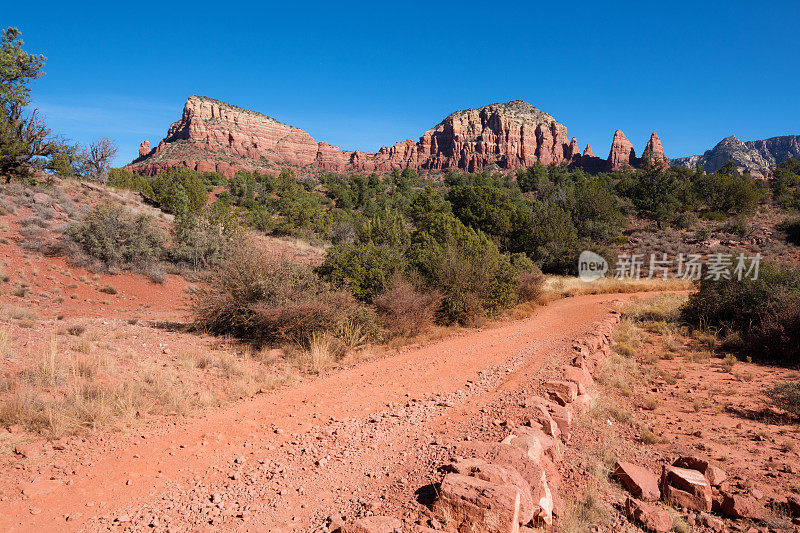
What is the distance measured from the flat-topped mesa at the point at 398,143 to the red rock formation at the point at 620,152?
48.8ft

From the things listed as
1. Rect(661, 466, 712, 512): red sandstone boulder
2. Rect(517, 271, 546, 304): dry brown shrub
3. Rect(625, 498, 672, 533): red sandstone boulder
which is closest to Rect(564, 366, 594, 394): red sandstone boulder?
Rect(661, 466, 712, 512): red sandstone boulder

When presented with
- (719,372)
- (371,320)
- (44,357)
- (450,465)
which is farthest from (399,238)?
(450,465)

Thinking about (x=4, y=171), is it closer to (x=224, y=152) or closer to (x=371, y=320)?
(x=371, y=320)

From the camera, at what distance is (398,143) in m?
154

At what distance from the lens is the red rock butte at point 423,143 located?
4906 inches

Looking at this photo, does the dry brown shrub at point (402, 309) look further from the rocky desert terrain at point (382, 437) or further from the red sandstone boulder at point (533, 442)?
the red sandstone boulder at point (533, 442)

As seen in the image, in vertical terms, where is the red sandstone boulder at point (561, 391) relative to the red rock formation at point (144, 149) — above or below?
below

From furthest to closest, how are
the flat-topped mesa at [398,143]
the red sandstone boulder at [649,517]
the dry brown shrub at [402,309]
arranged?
the flat-topped mesa at [398,143], the dry brown shrub at [402,309], the red sandstone boulder at [649,517]

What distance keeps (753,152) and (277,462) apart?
591 feet

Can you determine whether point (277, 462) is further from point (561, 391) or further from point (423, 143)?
point (423, 143)

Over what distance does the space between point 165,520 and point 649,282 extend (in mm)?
25400

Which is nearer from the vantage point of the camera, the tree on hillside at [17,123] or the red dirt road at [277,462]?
the red dirt road at [277,462]

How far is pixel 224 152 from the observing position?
4370 inches

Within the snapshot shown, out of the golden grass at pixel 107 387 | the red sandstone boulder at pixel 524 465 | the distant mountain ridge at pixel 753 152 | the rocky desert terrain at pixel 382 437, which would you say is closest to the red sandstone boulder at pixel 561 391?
the rocky desert terrain at pixel 382 437
